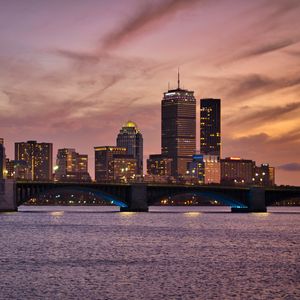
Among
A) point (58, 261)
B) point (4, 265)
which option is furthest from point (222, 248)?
point (4, 265)

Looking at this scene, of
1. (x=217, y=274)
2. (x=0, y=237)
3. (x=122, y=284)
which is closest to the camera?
(x=122, y=284)

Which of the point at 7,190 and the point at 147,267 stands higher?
the point at 7,190

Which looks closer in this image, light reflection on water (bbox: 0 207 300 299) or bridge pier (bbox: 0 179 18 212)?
light reflection on water (bbox: 0 207 300 299)

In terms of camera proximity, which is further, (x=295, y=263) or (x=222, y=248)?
(x=222, y=248)

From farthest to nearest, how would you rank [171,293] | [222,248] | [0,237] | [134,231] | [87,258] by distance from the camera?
[134,231] → [0,237] → [222,248] → [87,258] → [171,293]

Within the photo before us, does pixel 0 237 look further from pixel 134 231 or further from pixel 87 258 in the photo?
pixel 87 258

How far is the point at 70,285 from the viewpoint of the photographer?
65.1 meters

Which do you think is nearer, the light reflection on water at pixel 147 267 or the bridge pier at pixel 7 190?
the light reflection on water at pixel 147 267

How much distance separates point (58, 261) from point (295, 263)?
23.0 m

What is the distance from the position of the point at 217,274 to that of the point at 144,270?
6.78m

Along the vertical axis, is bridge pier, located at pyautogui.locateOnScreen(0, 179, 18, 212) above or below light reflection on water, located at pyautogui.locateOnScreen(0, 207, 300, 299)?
above

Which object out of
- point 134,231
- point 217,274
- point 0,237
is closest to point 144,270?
point 217,274

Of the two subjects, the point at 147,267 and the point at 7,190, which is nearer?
the point at 147,267

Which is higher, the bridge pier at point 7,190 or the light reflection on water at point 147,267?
the bridge pier at point 7,190
